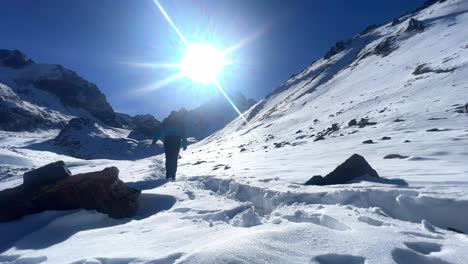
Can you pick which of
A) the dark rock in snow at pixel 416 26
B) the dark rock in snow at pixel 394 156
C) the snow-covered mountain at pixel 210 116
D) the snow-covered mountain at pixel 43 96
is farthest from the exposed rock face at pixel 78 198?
the snow-covered mountain at pixel 210 116

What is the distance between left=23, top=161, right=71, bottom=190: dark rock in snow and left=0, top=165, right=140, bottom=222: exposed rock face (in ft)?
1.15

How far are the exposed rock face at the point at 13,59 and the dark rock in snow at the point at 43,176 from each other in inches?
8327

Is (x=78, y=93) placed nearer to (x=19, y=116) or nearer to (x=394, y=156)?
(x=19, y=116)

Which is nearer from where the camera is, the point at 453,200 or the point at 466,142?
the point at 453,200

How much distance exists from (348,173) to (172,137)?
6966 millimetres

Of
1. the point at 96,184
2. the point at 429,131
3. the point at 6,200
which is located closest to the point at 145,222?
the point at 96,184

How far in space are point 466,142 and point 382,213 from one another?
781 centimetres

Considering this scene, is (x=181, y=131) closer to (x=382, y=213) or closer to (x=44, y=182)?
(x=44, y=182)

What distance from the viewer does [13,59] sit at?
188750 mm

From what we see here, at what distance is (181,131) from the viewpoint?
1305 cm

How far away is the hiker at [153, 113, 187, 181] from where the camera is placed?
41.0 ft

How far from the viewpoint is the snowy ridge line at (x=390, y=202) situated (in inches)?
188

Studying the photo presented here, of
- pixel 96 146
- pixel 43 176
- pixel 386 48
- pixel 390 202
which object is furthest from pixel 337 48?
pixel 390 202

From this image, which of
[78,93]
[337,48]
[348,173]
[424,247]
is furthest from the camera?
[78,93]
